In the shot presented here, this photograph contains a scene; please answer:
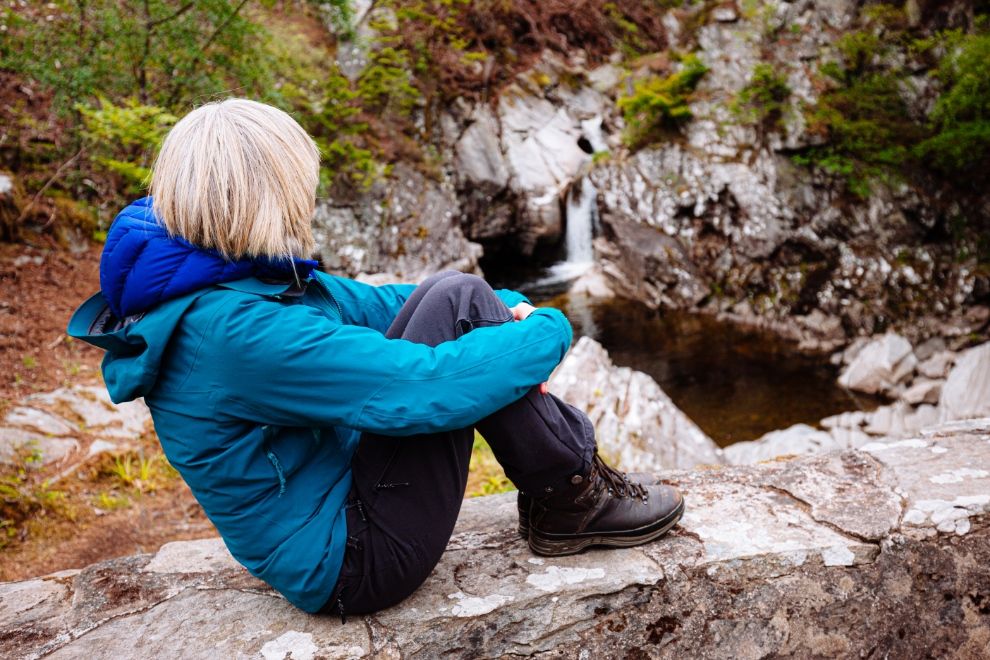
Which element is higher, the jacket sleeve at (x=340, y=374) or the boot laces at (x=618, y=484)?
the jacket sleeve at (x=340, y=374)

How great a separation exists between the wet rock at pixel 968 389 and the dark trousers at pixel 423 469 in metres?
8.09

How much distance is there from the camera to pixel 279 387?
1415mm

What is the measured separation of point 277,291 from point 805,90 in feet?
44.7

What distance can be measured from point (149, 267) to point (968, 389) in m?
9.71

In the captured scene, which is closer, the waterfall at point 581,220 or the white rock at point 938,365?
the white rock at point 938,365

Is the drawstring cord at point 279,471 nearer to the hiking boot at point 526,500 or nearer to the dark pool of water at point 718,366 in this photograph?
the hiking boot at point 526,500

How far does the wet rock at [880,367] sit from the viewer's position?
8.88 meters

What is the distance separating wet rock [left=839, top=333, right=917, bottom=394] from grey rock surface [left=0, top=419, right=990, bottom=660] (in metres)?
7.29

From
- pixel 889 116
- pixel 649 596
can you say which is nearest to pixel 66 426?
pixel 649 596

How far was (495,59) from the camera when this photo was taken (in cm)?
1446

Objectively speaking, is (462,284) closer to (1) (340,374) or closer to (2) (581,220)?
(1) (340,374)

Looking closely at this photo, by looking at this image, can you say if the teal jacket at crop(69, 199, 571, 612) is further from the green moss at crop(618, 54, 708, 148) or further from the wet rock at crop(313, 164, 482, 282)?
the green moss at crop(618, 54, 708, 148)

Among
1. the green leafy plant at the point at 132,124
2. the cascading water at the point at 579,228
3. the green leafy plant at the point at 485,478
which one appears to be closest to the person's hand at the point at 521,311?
the green leafy plant at the point at 485,478

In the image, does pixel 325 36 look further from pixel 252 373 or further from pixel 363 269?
pixel 252 373
